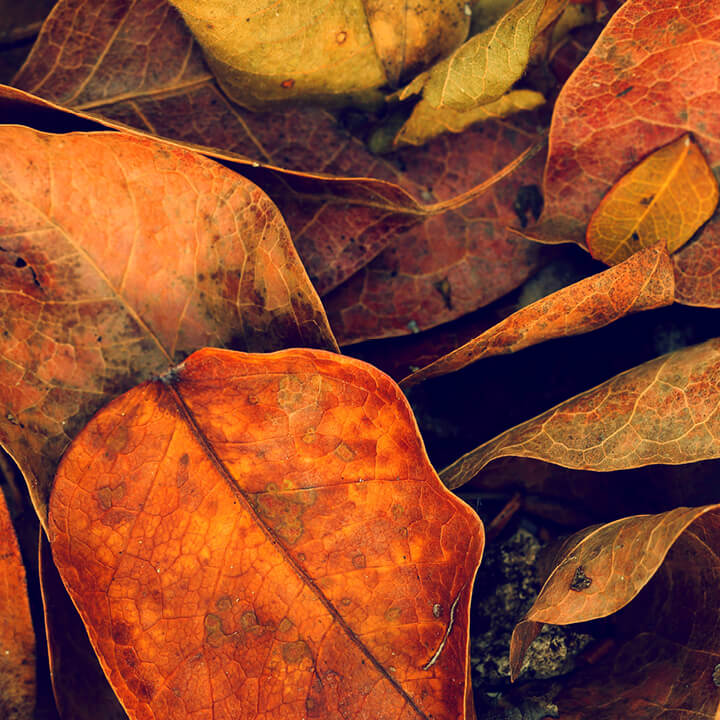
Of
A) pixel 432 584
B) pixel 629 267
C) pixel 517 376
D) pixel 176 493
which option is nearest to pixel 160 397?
pixel 176 493

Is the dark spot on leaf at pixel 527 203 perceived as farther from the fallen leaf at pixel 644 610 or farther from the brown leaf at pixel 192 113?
the fallen leaf at pixel 644 610

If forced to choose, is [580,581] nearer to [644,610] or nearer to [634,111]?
[644,610]

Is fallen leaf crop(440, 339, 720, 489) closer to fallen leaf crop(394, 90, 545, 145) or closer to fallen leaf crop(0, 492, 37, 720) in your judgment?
fallen leaf crop(394, 90, 545, 145)

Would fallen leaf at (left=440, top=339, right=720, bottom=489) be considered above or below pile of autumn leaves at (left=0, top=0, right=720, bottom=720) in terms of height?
below

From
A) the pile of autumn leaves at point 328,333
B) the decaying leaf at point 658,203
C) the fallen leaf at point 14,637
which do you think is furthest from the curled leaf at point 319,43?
the fallen leaf at point 14,637

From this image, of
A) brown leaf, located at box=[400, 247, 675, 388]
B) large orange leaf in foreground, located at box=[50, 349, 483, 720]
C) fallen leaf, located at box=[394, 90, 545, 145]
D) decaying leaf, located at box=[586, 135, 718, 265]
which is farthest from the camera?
fallen leaf, located at box=[394, 90, 545, 145]

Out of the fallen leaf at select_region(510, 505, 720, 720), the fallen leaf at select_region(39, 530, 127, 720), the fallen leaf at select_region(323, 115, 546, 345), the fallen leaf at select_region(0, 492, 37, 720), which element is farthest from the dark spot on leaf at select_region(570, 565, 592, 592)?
the fallen leaf at select_region(0, 492, 37, 720)

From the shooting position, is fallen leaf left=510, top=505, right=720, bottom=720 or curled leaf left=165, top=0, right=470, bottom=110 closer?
fallen leaf left=510, top=505, right=720, bottom=720
